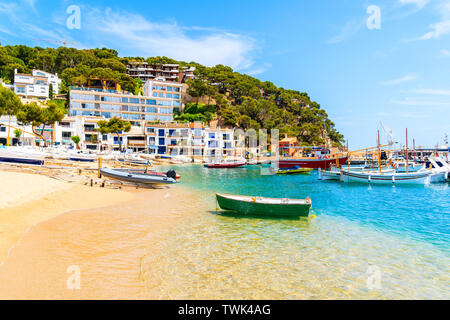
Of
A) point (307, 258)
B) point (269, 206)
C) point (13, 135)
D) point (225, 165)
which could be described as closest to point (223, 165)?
point (225, 165)

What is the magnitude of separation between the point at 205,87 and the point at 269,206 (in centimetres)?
9785

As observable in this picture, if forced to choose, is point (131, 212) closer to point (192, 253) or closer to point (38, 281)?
point (192, 253)

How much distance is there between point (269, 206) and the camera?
17109mm

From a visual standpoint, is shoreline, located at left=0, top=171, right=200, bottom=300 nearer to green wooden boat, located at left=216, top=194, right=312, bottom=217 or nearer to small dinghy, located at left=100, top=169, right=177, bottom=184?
green wooden boat, located at left=216, top=194, right=312, bottom=217

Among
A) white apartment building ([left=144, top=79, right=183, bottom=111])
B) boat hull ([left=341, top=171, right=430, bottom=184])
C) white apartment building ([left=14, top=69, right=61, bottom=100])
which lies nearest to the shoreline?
boat hull ([left=341, top=171, right=430, bottom=184])

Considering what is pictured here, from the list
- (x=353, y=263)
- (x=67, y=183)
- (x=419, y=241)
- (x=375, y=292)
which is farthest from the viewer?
(x=67, y=183)

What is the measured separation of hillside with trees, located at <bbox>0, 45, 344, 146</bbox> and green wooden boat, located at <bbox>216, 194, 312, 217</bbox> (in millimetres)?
83208

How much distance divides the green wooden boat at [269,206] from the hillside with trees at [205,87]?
3276 inches

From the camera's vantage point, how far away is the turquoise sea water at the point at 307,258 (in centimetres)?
842

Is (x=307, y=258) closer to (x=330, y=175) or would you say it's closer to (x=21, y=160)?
(x=330, y=175)

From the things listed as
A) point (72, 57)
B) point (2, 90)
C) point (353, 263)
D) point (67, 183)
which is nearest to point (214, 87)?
point (72, 57)

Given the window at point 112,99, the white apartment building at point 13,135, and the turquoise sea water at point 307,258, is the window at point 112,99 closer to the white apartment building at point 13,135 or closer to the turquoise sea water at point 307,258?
the white apartment building at point 13,135

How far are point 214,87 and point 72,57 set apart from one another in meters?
58.9

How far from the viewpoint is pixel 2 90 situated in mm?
45031
